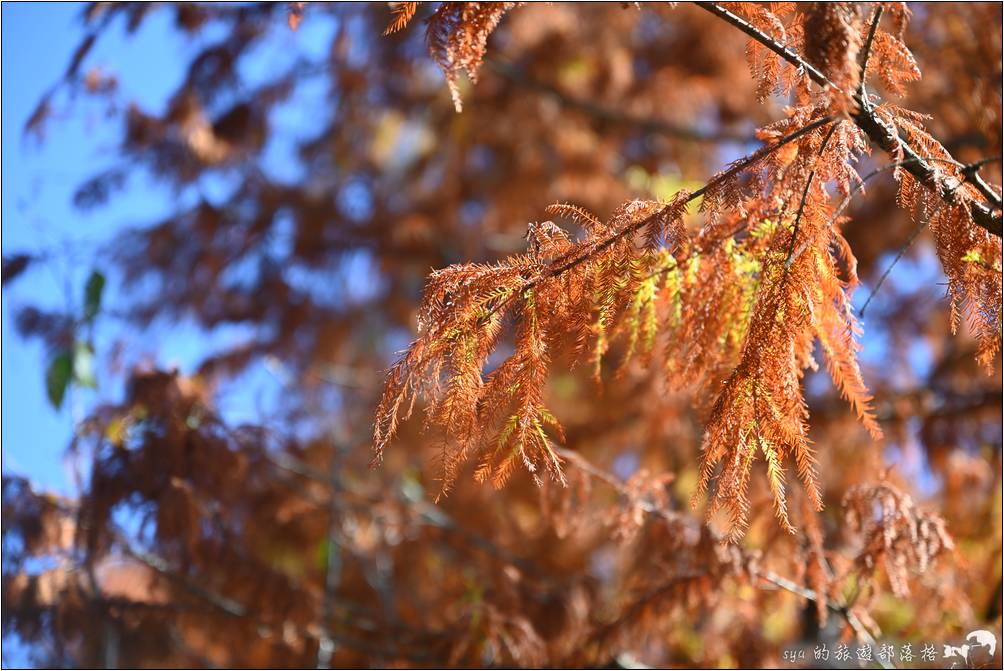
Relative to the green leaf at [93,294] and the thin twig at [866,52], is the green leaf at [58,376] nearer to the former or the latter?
the green leaf at [93,294]

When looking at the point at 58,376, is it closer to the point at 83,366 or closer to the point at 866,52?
the point at 83,366

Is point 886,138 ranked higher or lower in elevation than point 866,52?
Answer: lower

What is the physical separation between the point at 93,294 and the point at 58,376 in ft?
1.15

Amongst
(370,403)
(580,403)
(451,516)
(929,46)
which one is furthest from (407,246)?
(929,46)

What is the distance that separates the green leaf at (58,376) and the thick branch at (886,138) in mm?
2794

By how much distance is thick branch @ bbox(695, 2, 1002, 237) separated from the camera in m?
1.66

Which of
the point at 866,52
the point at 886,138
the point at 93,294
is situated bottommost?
the point at 886,138

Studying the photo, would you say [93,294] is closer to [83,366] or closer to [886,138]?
[83,366]

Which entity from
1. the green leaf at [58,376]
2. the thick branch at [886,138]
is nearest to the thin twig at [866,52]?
the thick branch at [886,138]

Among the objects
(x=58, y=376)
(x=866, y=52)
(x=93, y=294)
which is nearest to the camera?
(x=866, y=52)

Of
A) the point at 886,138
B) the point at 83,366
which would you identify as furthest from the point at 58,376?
the point at 886,138

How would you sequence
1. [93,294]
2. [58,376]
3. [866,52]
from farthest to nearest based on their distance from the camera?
[93,294] → [58,376] → [866,52]

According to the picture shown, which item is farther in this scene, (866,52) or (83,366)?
(83,366)

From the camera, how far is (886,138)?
5.54 ft
